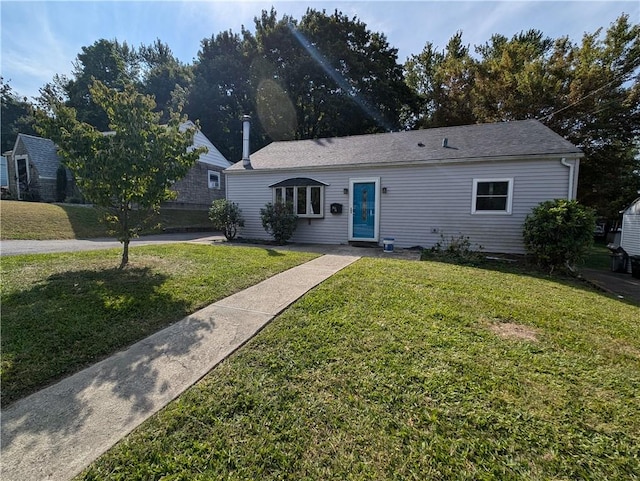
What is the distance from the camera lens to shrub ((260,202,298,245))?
1023 cm

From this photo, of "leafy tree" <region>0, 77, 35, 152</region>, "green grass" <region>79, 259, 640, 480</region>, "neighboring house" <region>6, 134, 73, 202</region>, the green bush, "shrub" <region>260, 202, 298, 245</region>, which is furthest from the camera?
"leafy tree" <region>0, 77, 35, 152</region>

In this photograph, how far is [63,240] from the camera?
389 inches

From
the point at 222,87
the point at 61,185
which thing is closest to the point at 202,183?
the point at 61,185

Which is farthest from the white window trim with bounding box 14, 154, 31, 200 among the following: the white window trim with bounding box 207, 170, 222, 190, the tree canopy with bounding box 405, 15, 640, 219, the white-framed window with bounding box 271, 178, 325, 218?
the tree canopy with bounding box 405, 15, 640, 219

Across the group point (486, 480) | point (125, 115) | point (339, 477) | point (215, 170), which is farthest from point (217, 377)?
point (215, 170)

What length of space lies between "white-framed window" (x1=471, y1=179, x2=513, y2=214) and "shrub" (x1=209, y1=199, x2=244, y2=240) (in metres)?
8.45

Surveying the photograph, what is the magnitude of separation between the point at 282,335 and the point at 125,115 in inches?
187

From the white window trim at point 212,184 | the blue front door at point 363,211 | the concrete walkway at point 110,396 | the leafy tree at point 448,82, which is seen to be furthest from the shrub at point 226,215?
the leafy tree at point 448,82

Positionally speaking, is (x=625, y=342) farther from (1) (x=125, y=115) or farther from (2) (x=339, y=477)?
(1) (x=125, y=115)

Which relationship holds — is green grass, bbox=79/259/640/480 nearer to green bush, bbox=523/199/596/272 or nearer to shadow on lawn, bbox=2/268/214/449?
shadow on lawn, bbox=2/268/214/449

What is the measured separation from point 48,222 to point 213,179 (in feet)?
34.1

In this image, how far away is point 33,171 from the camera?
17938 mm

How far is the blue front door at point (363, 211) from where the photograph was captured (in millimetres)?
10008

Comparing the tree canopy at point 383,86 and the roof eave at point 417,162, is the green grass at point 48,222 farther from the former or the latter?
the tree canopy at point 383,86
